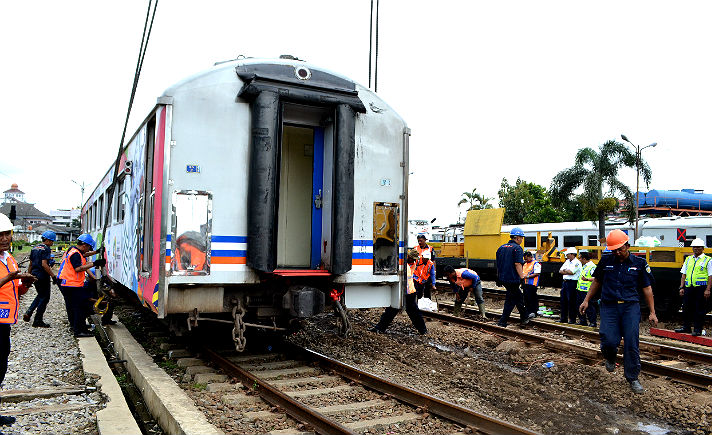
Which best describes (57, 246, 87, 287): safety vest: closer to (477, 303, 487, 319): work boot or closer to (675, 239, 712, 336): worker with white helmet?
(477, 303, 487, 319): work boot

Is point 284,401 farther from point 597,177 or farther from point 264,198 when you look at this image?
point 597,177

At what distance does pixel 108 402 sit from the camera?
5258mm

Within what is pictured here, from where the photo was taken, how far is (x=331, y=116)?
6.76m

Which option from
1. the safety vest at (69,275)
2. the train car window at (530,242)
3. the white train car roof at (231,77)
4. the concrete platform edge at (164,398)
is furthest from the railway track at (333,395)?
the train car window at (530,242)

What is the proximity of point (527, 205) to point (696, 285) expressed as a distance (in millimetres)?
38523

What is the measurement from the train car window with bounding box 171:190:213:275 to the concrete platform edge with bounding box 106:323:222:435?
1.14 metres

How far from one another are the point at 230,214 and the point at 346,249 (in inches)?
54.0

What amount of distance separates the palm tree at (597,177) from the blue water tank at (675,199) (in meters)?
5.66

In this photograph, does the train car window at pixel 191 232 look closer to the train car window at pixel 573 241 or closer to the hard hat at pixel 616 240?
the hard hat at pixel 616 240

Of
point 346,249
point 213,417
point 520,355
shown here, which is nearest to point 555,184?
point 520,355

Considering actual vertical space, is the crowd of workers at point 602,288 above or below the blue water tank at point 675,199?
below

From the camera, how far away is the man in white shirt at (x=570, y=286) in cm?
1109

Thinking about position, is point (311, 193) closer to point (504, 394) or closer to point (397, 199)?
point (397, 199)

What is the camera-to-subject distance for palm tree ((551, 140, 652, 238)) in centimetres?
2942
